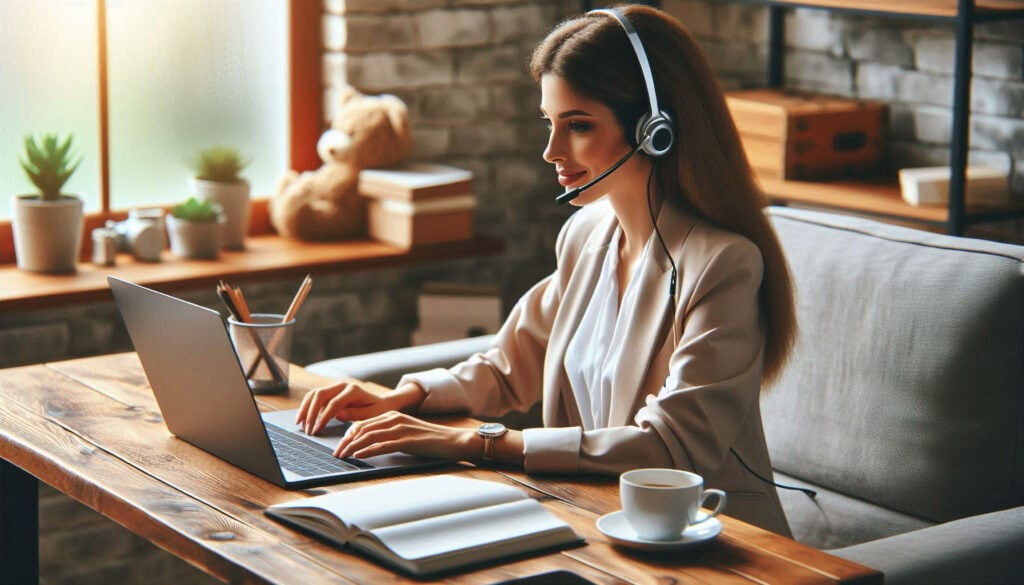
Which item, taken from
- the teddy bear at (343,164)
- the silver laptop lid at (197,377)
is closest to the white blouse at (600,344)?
the silver laptop lid at (197,377)

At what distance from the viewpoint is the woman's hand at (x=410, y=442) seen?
1.71 metres

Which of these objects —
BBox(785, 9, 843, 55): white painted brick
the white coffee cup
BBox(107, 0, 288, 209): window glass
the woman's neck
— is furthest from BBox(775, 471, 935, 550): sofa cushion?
BBox(107, 0, 288, 209): window glass

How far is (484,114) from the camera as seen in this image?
346cm

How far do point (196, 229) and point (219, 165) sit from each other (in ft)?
0.60

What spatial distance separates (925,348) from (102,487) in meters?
1.16

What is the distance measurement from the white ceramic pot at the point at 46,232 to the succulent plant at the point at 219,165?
13.1 inches

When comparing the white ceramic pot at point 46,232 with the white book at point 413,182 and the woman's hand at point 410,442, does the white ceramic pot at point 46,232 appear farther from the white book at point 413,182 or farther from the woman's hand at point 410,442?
the woman's hand at point 410,442

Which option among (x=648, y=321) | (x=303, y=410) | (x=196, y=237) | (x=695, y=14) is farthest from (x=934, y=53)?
(x=303, y=410)

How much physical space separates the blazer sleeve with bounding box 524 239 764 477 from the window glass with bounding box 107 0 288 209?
165cm

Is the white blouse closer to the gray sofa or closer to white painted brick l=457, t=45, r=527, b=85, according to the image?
the gray sofa

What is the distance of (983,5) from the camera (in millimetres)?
2654

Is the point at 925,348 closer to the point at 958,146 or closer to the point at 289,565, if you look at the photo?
the point at 958,146

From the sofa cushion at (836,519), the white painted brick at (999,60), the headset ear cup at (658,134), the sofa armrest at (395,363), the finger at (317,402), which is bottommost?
the sofa cushion at (836,519)

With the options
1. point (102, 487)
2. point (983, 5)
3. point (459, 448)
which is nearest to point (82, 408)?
point (102, 487)
